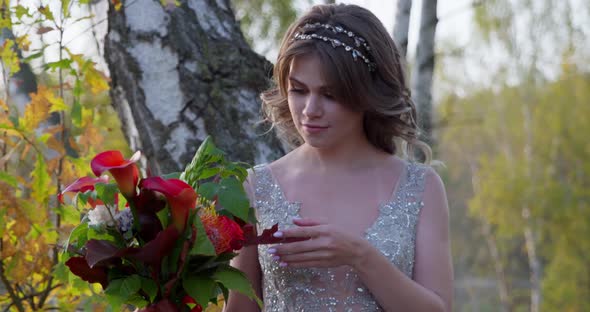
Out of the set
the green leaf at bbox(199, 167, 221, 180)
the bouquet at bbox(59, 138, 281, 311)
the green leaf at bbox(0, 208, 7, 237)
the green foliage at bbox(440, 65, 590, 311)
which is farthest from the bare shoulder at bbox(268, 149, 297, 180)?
the green foliage at bbox(440, 65, 590, 311)

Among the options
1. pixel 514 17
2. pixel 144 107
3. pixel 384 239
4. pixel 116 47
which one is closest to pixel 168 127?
pixel 144 107

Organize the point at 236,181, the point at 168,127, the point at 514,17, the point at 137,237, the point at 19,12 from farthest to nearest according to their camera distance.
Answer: the point at 514,17 < the point at 168,127 < the point at 19,12 < the point at 236,181 < the point at 137,237

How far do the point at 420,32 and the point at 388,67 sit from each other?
2.45m

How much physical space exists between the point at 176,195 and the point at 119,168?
0.15m

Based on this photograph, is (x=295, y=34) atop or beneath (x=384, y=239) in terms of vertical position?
atop

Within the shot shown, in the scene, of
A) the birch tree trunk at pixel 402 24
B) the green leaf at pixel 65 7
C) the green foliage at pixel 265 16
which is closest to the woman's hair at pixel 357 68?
the green leaf at pixel 65 7

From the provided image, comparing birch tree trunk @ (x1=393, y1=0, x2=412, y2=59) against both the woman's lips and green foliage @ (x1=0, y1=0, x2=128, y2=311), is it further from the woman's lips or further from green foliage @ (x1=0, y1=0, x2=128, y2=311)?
the woman's lips

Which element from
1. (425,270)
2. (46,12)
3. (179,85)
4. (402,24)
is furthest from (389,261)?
(402,24)

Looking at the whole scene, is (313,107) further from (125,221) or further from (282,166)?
(125,221)

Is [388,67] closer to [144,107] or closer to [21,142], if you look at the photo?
[144,107]

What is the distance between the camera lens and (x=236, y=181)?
2.22 m

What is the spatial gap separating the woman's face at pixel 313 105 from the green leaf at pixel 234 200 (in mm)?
306

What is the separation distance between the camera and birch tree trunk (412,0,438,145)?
4.74m

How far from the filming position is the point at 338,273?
2443 mm
